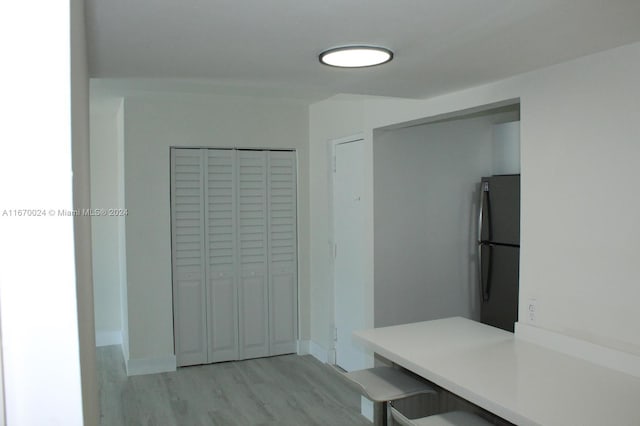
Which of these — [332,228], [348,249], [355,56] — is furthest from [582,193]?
[332,228]

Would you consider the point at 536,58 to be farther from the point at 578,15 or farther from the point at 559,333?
the point at 559,333

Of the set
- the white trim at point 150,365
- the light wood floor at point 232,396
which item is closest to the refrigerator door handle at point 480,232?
the light wood floor at point 232,396

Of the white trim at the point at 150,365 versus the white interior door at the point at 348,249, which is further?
the white trim at the point at 150,365

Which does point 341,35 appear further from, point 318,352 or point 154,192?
point 318,352

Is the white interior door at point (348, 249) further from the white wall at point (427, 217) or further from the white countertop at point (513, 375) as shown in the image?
the white countertop at point (513, 375)

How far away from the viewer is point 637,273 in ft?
6.59

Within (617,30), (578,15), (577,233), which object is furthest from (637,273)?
(578,15)

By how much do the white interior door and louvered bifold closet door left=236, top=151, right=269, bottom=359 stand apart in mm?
764

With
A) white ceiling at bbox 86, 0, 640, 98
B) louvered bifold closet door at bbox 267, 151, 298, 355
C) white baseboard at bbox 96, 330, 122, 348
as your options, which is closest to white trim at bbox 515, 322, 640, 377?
white ceiling at bbox 86, 0, 640, 98

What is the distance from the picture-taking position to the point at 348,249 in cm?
445

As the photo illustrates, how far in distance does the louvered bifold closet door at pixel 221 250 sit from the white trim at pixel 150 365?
14.7 inches

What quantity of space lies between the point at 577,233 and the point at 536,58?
30.1 inches

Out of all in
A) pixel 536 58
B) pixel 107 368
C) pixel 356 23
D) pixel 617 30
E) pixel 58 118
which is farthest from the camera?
pixel 107 368

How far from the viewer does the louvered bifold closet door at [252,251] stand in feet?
16.2
